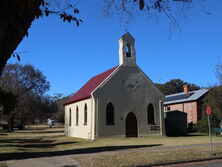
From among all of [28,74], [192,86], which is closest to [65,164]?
[28,74]

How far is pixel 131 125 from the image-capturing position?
29.8 m

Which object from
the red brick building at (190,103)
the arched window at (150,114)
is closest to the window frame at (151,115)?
the arched window at (150,114)

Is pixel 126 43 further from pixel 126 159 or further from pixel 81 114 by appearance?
pixel 126 159

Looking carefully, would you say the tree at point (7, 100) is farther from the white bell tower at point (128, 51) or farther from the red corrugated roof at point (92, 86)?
the white bell tower at point (128, 51)

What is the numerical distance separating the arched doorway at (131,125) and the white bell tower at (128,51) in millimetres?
5358

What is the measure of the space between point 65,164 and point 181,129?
1128 inches

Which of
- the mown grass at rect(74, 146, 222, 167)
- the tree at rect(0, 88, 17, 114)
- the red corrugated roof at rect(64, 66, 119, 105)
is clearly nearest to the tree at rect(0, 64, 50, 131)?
the red corrugated roof at rect(64, 66, 119, 105)

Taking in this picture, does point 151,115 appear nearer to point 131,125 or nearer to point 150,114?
point 150,114

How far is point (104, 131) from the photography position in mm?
28203

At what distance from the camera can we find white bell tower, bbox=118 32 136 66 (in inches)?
1193

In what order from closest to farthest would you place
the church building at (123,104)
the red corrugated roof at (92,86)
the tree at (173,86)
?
the church building at (123,104), the red corrugated roof at (92,86), the tree at (173,86)

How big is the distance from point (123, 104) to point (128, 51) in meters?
5.72

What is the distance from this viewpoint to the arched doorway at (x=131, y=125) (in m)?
29.6

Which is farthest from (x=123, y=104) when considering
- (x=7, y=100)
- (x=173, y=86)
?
(x=173, y=86)
